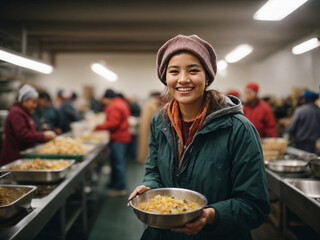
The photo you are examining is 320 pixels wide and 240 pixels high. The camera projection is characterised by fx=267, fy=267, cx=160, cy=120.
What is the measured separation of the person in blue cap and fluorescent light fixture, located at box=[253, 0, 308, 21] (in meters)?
2.04

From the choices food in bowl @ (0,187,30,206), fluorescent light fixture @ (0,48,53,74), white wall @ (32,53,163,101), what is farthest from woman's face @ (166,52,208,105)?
white wall @ (32,53,163,101)

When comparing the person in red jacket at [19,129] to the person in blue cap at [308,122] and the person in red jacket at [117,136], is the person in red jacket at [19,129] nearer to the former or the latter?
the person in red jacket at [117,136]

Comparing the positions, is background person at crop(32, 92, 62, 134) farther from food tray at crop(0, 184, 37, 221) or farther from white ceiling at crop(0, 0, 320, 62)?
food tray at crop(0, 184, 37, 221)

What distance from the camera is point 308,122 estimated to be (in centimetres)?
467

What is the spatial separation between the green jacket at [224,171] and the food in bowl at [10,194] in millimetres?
944

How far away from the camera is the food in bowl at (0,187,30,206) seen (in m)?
1.69

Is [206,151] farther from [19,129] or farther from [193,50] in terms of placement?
[19,129]

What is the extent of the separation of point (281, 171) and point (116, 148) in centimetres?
303

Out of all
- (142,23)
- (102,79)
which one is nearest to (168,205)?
(142,23)

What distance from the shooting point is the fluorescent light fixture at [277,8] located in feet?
9.27

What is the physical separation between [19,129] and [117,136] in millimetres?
2016

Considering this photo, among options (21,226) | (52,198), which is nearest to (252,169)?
(21,226)

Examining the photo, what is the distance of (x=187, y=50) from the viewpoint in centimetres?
134

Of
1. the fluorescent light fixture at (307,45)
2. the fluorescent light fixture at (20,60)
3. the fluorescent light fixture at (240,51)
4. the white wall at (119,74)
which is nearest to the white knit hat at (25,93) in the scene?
the fluorescent light fixture at (20,60)
